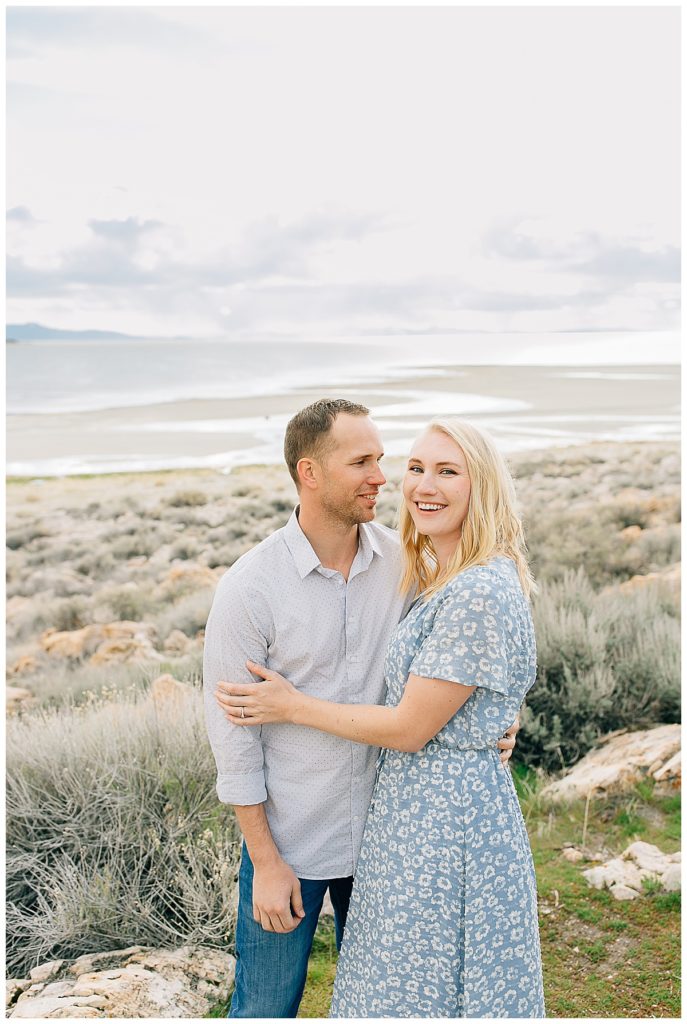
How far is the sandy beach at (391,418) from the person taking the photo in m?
17.0

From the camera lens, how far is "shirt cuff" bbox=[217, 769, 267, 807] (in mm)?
2328

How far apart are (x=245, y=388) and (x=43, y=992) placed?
21.5 meters

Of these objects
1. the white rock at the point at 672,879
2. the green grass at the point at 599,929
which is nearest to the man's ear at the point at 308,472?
the green grass at the point at 599,929

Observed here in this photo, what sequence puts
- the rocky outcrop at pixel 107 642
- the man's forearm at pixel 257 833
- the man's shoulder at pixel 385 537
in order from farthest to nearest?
the rocky outcrop at pixel 107 642 → the man's shoulder at pixel 385 537 → the man's forearm at pixel 257 833

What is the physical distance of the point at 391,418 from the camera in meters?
16.2

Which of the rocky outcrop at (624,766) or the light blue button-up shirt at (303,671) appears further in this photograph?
the rocky outcrop at (624,766)

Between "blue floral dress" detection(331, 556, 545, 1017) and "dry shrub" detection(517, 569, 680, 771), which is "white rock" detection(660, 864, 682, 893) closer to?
"dry shrub" detection(517, 569, 680, 771)

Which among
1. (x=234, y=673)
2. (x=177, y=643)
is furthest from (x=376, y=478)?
(x=177, y=643)

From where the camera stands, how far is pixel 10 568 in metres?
10.9

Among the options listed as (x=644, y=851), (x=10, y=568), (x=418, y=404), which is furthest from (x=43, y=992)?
(x=418, y=404)

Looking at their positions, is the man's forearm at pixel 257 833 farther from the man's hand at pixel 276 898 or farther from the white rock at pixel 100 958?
the white rock at pixel 100 958

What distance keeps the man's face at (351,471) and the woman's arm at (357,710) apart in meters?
0.46

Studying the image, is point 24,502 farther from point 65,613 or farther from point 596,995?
point 596,995

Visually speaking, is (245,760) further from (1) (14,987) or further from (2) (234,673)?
(1) (14,987)
